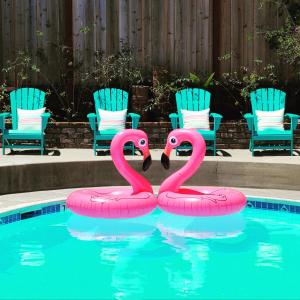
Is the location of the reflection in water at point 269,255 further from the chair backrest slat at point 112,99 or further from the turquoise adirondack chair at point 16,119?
the chair backrest slat at point 112,99

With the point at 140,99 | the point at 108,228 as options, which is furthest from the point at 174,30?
the point at 108,228

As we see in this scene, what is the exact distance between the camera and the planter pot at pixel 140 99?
28.8 ft

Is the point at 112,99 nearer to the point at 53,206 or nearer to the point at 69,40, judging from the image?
the point at 69,40

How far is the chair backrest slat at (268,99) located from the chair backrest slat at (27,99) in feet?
9.37

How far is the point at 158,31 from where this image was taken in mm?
9266

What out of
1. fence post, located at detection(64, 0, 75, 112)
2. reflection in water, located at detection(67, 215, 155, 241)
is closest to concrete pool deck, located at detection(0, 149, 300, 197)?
reflection in water, located at detection(67, 215, 155, 241)

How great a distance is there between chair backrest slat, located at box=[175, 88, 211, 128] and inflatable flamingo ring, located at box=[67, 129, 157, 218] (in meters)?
2.65

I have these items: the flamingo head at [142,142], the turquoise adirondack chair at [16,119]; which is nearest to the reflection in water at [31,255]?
the flamingo head at [142,142]

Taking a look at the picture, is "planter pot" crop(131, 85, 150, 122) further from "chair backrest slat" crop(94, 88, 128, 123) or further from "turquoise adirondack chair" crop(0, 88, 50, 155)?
"turquoise adirondack chair" crop(0, 88, 50, 155)

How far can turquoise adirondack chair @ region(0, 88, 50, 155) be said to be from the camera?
7.76 meters

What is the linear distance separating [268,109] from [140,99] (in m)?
1.77

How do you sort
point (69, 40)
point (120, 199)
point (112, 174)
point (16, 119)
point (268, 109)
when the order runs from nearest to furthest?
point (120, 199), point (112, 174), point (16, 119), point (268, 109), point (69, 40)

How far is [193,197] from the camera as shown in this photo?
550cm

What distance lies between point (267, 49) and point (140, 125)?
2.31 m
